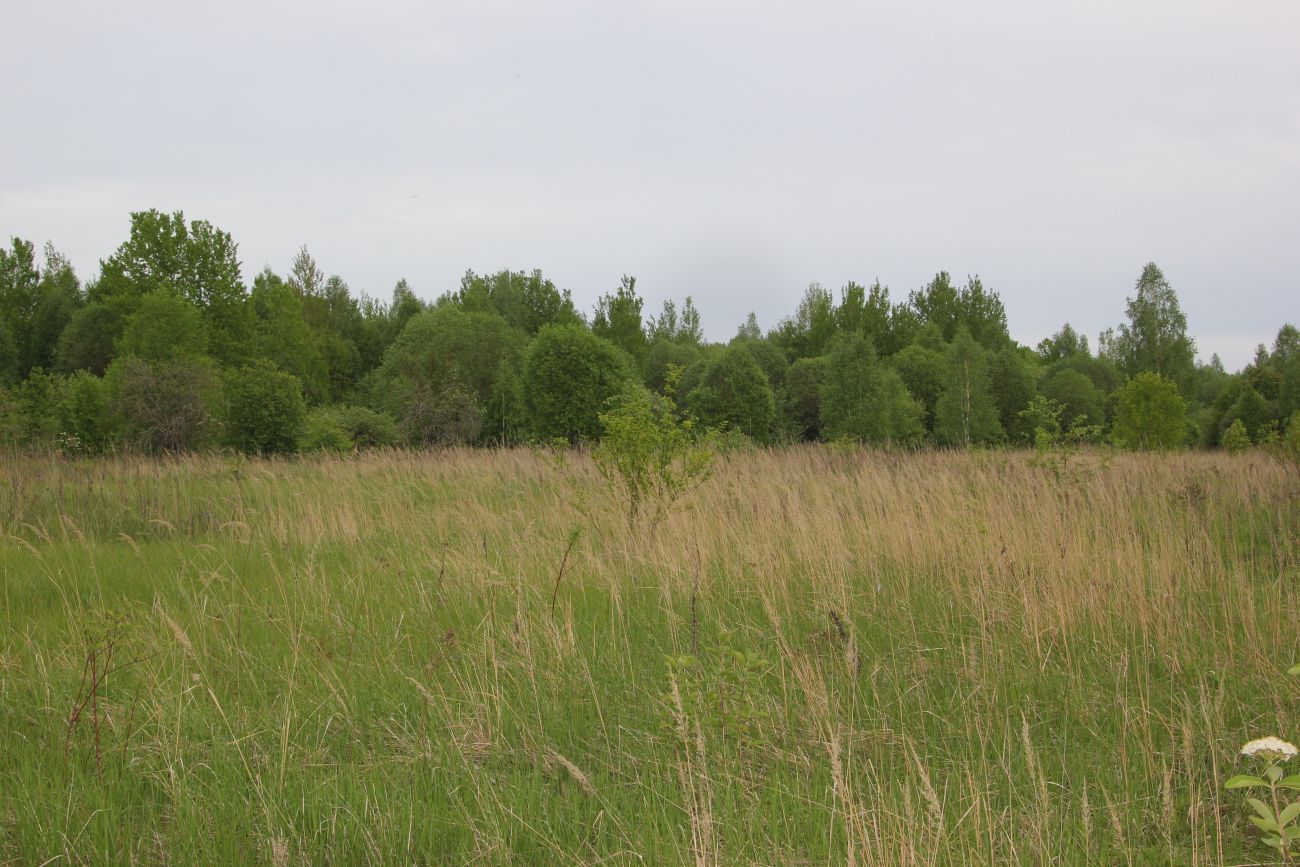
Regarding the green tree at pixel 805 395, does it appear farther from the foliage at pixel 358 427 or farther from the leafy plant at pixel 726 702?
the leafy plant at pixel 726 702

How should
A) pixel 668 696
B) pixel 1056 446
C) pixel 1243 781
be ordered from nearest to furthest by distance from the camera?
1. pixel 1243 781
2. pixel 668 696
3. pixel 1056 446

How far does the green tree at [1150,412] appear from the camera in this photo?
28.0m

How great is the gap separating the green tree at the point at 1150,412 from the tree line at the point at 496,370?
0.08 metres

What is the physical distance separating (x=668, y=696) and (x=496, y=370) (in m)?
40.4

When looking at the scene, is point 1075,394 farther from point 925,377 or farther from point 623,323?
point 623,323

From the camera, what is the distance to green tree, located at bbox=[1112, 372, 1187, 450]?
28.0 m

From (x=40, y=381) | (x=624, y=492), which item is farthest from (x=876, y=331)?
(x=624, y=492)

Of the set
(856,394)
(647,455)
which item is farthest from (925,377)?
(647,455)

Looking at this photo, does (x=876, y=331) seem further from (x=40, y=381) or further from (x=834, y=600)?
(x=834, y=600)

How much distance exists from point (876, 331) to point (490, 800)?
56.3 meters

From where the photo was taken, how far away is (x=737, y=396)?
35000mm

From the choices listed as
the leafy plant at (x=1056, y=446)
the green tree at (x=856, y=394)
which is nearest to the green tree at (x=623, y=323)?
the green tree at (x=856, y=394)

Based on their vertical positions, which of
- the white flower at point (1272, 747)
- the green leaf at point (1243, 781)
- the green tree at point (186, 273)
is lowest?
the green leaf at point (1243, 781)

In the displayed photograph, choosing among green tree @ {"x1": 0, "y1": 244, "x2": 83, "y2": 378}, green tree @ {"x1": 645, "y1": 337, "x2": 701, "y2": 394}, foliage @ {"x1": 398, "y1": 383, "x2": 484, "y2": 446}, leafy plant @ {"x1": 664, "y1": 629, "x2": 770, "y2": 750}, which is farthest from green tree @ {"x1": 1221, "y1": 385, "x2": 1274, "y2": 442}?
green tree @ {"x1": 0, "y1": 244, "x2": 83, "y2": 378}
